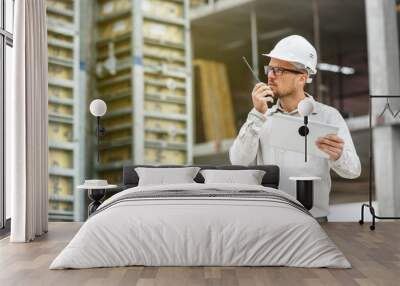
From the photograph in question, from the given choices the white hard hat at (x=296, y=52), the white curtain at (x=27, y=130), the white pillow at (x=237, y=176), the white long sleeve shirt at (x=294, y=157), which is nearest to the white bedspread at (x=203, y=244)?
the white curtain at (x=27, y=130)

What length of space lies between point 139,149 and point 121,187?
0.60 m

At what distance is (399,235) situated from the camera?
5113mm

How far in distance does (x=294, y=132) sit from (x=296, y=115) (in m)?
0.20

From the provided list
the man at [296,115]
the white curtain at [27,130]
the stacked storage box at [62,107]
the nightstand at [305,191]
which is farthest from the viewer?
the stacked storage box at [62,107]

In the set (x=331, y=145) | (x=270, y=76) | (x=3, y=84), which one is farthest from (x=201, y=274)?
(x=3, y=84)

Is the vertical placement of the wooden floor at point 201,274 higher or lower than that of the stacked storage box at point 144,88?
lower

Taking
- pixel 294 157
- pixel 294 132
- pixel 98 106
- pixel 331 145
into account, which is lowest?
pixel 294 157

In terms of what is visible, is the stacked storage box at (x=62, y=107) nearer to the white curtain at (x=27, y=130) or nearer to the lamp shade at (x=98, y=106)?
the lamp shade at (x=98, y=106)

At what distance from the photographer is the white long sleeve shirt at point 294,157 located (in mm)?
5652

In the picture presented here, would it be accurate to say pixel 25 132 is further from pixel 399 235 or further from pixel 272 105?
pixel 399 235

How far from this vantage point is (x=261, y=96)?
599 cm

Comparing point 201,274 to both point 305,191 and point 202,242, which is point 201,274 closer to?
point 202,242

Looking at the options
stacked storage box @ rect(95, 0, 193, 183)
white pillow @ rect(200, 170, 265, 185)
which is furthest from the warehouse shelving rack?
white pillow @ rect(200, 170, 265, 185)

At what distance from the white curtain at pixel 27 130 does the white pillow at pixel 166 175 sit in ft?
3.02
